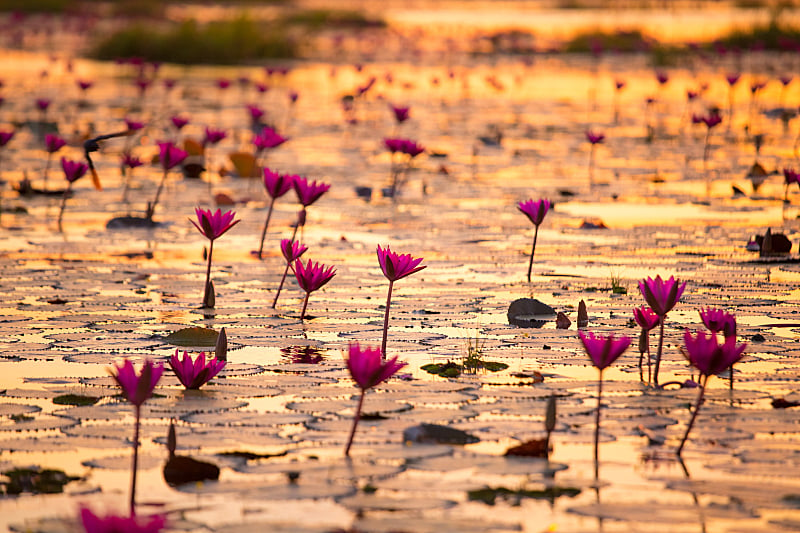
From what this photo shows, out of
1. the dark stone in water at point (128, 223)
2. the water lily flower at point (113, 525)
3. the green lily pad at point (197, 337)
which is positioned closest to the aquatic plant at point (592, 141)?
the dark stone in water at point (128, 223)

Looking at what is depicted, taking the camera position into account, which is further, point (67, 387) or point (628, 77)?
point (628, 77)

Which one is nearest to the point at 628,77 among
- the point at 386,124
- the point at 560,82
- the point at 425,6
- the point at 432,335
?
the point at 560,82

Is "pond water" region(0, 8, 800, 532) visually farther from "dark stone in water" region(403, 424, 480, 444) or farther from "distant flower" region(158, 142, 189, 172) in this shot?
"distant flower" region(158, 142, 189, 172)

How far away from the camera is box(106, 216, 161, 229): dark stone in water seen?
806cm

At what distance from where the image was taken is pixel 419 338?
16.8ft

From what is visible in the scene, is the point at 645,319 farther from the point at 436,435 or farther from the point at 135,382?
the point at 135,382

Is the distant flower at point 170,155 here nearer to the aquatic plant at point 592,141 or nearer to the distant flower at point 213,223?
the distant flower at point 213,223

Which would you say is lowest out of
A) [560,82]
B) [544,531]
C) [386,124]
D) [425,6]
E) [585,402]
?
[544,531]

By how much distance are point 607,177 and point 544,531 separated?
25.7 ft

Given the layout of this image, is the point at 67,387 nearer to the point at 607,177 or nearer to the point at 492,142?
the point at 607,177

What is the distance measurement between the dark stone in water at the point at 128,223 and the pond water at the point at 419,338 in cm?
16

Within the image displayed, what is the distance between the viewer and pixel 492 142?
12.7 metres

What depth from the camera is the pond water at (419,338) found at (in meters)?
3.32

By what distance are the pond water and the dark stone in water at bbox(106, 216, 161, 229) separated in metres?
0.16
